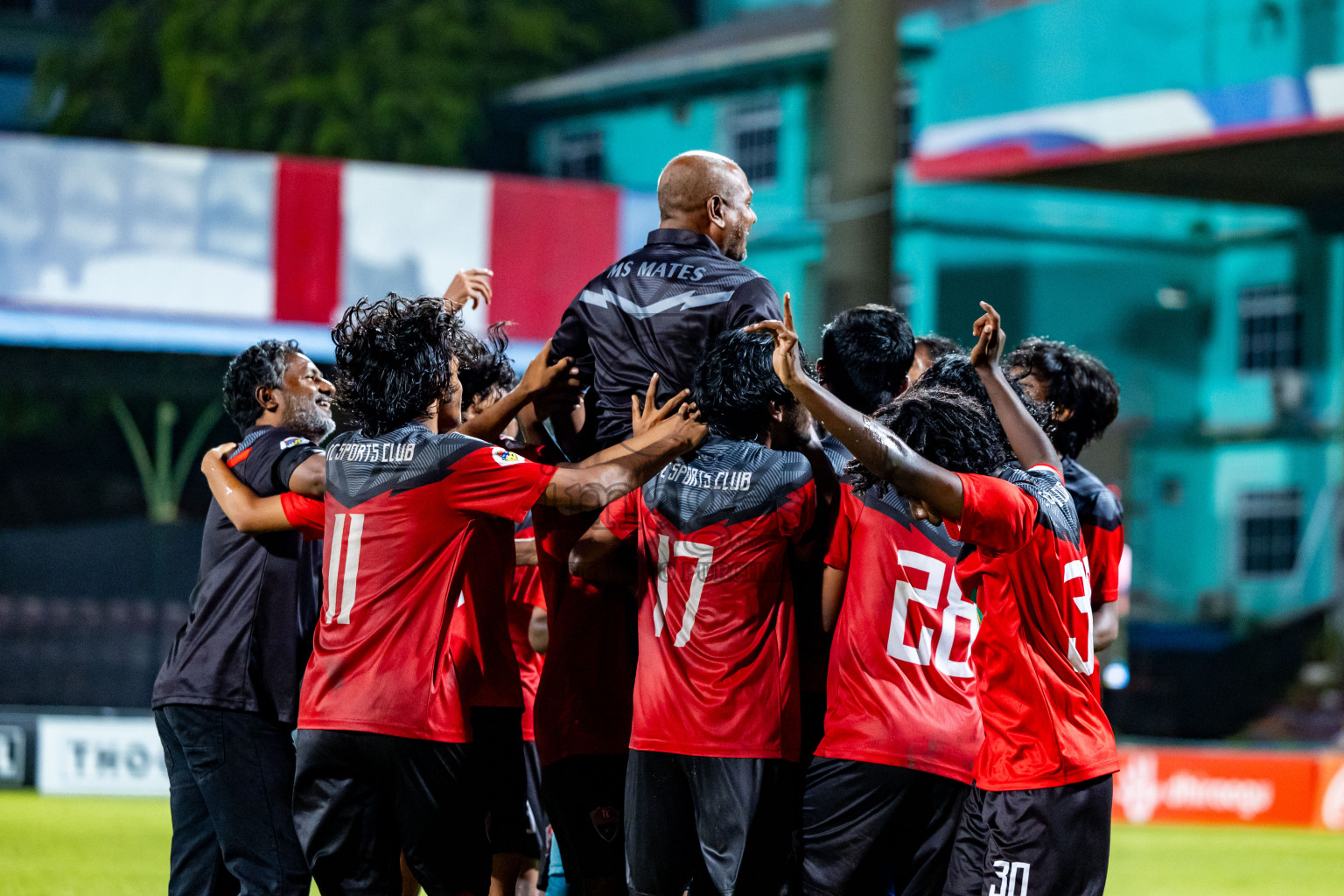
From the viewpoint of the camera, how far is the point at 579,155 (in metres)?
32.6

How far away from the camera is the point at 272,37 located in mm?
30594

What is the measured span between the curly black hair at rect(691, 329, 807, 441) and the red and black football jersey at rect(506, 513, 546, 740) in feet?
5.27

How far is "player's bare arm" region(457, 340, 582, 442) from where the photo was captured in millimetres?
4953

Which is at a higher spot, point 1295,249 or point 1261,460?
point 1295,249

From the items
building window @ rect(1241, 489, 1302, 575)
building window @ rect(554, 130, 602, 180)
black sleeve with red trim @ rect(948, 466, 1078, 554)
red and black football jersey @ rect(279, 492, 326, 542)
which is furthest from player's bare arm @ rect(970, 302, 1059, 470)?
building window @ rect(554, 130, 602, 180)

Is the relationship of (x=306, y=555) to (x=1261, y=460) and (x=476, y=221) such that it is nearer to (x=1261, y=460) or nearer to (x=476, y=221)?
(x=476, y=221)

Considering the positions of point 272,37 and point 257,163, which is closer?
point 257,163

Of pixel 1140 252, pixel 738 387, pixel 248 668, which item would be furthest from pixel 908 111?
pixel 738 387

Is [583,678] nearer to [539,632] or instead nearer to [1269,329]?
[539,632]

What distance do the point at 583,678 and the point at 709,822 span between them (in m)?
0.76

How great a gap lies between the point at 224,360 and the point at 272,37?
13.9 metres

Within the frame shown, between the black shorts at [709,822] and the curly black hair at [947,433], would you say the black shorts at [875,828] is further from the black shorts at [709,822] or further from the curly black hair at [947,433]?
the curly black hair at [947,433]

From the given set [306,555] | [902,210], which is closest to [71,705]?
[306,555]

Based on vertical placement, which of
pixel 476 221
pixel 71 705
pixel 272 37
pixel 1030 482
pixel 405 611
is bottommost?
pixel 71 705
